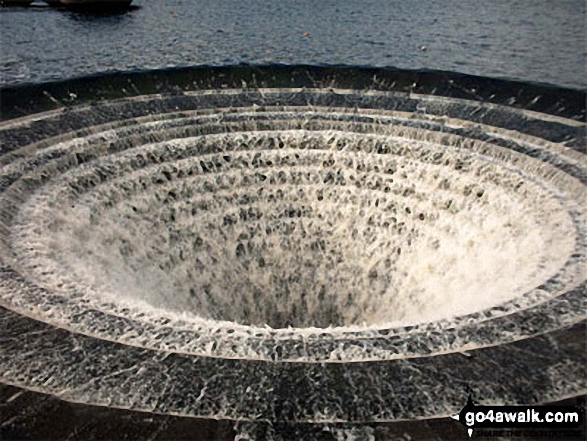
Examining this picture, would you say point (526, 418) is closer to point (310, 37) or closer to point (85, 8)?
point (310, 37)

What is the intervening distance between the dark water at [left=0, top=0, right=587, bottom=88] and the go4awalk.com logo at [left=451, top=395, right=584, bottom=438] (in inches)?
788

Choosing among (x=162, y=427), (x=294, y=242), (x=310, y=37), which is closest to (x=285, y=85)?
(x=294, y=242)

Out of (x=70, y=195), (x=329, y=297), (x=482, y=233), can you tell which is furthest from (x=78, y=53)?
(x=482, y=233)

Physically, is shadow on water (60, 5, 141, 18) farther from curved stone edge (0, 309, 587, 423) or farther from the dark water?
curved stone edge (0, 309, 587, 423)

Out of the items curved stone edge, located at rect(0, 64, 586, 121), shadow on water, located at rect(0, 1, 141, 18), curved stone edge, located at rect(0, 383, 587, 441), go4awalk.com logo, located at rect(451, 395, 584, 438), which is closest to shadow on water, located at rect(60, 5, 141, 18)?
shadow on water, located at rect(0, 1, 141, 18)

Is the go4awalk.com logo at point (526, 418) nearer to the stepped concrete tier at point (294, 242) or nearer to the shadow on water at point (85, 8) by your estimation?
the stepped concrete tier at point (294, 242)

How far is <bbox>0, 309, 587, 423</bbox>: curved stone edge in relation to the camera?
6.55 metres

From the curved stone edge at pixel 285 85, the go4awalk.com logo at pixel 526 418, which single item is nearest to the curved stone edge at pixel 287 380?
the go4awalk.com logo at pixel 526 418

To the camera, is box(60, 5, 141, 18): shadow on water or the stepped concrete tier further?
box(60, 5, 141, 18): shadow on water

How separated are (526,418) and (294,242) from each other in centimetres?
903

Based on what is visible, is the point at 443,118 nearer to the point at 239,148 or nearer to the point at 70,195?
the point at 239,148

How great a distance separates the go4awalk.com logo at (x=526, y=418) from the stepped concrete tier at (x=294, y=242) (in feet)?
0.65

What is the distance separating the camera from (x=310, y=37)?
103 ft

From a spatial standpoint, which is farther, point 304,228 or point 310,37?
point 310,37
